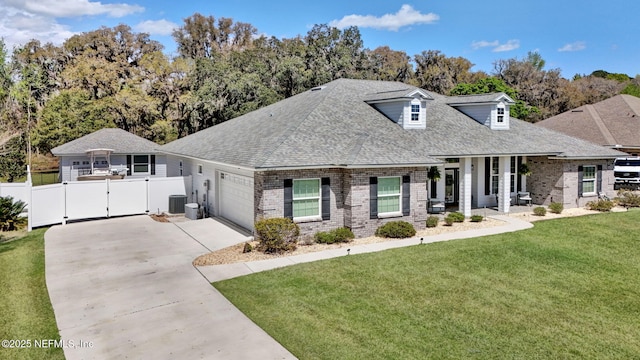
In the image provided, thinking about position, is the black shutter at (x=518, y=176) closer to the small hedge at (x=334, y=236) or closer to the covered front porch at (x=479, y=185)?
the covered front porch at (x=479, y=185)

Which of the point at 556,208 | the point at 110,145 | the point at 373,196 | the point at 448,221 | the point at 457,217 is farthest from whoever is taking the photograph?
the point at 110,145

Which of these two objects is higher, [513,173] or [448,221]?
[513,173]

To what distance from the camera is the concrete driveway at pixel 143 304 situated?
23.7 feet

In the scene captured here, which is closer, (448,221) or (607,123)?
(448,221)

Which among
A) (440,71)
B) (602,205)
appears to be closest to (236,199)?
(602,205)

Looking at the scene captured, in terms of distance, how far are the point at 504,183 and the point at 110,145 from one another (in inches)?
1002

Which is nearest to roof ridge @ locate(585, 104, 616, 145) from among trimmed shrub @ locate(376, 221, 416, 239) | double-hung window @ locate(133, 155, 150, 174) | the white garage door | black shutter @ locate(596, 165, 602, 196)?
black shutter @ locate(596, 165, 602, 196)

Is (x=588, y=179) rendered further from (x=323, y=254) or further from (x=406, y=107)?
(x=323, y=254)

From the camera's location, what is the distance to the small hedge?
14375 millimetres

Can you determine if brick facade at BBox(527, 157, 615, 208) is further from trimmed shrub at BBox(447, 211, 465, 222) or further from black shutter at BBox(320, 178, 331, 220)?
black shutter at BBox(320, 178, 331, 220)

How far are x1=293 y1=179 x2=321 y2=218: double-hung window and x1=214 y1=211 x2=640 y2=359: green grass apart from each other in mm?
3030

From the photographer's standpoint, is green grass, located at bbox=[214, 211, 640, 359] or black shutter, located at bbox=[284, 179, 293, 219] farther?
black shutter, located at bbox=[284, 179, 293, 219]

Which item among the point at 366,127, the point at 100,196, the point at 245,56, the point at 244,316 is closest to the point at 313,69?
the point at 245,56

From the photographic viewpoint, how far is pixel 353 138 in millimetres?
17406
